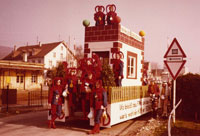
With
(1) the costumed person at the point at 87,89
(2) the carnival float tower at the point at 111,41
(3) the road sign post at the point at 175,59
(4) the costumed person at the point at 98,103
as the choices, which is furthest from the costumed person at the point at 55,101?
(3) the road sign post at the point at 175,59

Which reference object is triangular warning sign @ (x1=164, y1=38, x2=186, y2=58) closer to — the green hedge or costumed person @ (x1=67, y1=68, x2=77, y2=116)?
the green hedge

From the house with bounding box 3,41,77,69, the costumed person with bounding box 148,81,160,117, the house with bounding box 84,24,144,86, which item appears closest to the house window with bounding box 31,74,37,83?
the house with bounding box 3,41,77,69

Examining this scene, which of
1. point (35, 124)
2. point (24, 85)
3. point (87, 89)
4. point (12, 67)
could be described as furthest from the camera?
point (24, 85)

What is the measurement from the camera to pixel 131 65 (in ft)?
43.9

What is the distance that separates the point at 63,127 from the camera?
912cm

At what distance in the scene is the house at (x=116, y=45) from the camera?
11.8 meters

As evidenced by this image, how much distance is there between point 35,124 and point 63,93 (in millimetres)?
2004

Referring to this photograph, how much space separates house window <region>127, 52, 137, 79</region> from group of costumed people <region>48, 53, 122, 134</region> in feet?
13.2

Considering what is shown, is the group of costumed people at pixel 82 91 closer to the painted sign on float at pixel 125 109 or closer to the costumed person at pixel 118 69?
the painted sign on float at pixel 125 109

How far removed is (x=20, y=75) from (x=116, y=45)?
1250 inches

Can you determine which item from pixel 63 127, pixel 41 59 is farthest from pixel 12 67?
pixel 63 127

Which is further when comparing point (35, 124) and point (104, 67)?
point (35, 124)

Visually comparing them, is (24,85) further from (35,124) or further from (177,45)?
(177,45)

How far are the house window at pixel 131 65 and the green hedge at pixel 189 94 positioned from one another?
3.07 m
